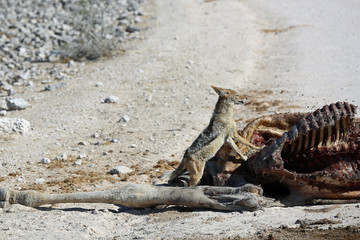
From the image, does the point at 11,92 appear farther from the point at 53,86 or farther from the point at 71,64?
the point at 71,64

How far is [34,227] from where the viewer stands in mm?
5473

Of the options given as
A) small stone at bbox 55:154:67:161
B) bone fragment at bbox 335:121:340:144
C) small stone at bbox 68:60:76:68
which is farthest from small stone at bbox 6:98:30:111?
bone fragment at bbox 335:121:340:144

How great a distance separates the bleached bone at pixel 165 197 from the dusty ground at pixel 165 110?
0.32ft

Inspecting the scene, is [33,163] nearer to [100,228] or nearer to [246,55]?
[100,228]

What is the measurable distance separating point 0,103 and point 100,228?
21.0ft

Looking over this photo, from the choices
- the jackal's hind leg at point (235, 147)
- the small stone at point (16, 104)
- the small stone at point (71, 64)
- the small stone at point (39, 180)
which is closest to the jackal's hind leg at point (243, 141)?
the jackal's hind leg at point (235, 147)

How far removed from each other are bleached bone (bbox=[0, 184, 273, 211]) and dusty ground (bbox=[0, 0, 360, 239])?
0.10 m

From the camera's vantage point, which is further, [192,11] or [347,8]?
[192,11]

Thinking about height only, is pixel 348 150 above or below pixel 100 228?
above

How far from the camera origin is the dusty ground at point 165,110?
5371 mm

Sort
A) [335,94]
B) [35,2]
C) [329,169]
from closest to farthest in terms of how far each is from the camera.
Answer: [329,169] → [335,94] → [35,2]

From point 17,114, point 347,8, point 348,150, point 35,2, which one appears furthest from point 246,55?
point 35,2

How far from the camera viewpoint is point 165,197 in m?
5.75

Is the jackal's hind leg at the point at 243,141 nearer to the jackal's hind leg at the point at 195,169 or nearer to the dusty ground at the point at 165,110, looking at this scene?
the jackal's hind leg at the point at 195,169
